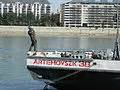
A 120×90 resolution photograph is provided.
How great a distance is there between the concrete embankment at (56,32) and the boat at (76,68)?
14608 cm

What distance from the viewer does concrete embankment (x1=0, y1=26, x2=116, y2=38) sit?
173 meters

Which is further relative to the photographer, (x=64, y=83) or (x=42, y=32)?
(x=42, y=32)

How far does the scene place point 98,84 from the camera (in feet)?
75.5

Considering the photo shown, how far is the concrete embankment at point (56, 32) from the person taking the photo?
17338cm

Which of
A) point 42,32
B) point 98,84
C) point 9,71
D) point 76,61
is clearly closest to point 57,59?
point 76,61

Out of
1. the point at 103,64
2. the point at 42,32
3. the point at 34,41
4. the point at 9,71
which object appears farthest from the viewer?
the point at 42,32

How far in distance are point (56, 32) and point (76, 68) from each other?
15457 centimetres

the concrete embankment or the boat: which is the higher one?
the boat

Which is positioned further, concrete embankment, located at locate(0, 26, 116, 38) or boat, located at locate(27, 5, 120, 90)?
concrete embankment, located at locate(0, 26, 116, 38)

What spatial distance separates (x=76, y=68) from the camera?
2267cm

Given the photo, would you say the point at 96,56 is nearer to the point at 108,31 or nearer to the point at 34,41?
the point at 34,41

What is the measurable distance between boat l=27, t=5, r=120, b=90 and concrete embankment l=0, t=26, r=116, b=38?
146077mm

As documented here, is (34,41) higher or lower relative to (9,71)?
higher

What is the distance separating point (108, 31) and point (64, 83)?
514 ft
